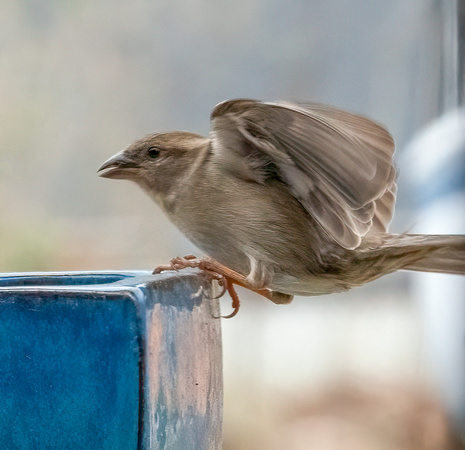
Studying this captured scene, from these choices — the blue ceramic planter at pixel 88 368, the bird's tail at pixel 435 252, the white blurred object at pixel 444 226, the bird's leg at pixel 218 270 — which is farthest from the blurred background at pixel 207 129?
the blue ceramic planter at pixel 88 368

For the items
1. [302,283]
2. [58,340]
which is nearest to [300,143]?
[302,283]

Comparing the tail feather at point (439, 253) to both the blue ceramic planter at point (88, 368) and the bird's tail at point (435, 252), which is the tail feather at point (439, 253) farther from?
the blue ceramic planter at point (88, 368)

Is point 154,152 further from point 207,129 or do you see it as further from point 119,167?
point 207,129

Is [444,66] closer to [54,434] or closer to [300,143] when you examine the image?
[300,143]

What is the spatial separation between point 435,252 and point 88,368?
92 centimetres

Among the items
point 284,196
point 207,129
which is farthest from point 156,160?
point 207,129

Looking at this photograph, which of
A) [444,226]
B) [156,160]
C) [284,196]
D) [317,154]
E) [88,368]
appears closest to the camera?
[88,368]

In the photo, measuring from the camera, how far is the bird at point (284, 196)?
124 cm

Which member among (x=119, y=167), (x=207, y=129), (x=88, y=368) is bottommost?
(x=88, y=368)

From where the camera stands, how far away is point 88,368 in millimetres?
691

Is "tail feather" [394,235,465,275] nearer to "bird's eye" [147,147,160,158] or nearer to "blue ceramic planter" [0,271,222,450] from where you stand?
"bird's eye" [147,147,160,158]

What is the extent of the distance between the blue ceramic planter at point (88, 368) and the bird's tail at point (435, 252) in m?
0.80

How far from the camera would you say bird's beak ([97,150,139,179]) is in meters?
1.44

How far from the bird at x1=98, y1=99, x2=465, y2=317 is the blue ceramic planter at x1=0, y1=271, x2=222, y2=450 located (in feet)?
1.41
